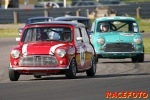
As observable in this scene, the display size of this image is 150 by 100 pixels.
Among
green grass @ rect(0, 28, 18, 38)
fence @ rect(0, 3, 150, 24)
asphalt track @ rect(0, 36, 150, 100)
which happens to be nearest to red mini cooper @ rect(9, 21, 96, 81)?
asphalt track @ rect(0, 36, 150, 100)

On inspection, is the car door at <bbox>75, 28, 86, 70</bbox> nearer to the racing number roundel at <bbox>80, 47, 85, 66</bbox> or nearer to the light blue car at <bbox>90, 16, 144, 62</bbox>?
the racing number roundel at <bbox>80, 47, 85, 66</bbox>

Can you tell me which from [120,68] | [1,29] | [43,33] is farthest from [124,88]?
[1,29]

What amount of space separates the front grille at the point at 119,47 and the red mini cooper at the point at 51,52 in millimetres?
5329

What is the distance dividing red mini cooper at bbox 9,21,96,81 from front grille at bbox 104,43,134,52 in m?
5.33

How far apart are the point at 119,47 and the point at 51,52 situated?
7237mm

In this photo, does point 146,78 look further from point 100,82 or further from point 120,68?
point 120,68

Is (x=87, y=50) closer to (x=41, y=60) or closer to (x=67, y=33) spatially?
(x=67, y=33)

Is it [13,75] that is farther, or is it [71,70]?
[13,75]

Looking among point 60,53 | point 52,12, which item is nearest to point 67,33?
point 60,53

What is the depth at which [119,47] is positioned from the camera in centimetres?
2242

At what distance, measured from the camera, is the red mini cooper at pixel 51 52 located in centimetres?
1545

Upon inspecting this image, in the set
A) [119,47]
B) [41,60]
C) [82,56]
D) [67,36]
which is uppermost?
[67,36]

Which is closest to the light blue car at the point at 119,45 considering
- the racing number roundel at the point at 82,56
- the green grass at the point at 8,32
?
the racing number roundel at the point at 82,56

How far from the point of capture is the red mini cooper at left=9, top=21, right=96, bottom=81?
15453 millimetres
